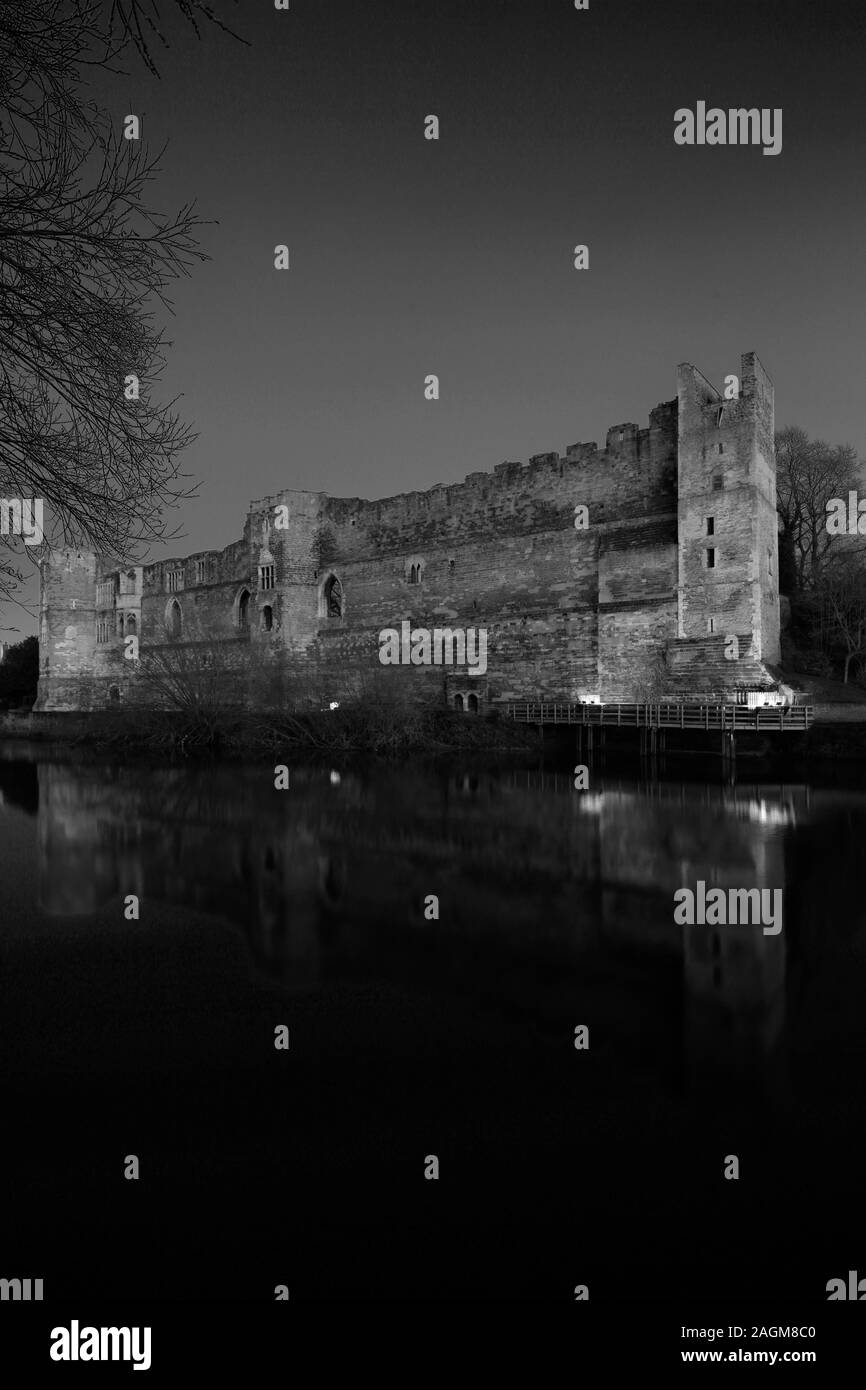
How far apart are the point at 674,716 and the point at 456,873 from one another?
46.0 ft

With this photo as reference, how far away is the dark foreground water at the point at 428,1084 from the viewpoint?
262 centimetres

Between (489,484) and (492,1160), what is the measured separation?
2714 centimetres

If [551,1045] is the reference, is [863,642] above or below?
above

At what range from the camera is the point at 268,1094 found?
11.6 ft

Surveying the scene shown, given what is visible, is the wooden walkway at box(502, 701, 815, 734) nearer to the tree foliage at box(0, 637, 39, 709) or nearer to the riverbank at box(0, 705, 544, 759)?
the riverbank at box(0, 705, 544, 759)

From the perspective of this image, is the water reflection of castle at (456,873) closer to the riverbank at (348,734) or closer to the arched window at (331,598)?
the riverbank at (348,734)

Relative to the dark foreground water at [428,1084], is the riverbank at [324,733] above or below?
above

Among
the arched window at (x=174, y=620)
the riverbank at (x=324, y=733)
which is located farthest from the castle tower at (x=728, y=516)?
the arched window at (x=174, y=620)

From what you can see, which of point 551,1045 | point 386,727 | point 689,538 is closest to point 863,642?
point 689,538

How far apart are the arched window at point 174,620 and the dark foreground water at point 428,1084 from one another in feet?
108

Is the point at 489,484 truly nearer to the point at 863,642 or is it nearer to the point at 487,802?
the point at 863,642

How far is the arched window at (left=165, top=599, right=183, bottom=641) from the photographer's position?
129ft
